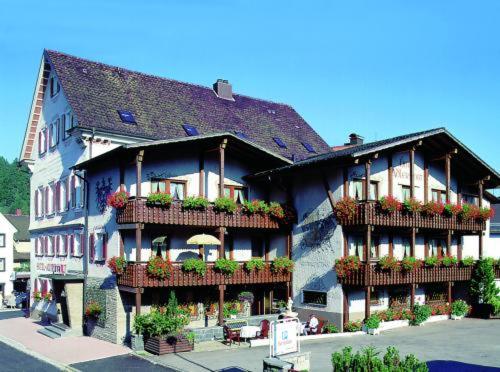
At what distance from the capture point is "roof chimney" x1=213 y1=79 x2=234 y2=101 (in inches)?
1587

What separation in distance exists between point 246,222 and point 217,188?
7.58 feet

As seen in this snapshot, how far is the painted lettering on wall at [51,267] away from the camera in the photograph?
33259mm

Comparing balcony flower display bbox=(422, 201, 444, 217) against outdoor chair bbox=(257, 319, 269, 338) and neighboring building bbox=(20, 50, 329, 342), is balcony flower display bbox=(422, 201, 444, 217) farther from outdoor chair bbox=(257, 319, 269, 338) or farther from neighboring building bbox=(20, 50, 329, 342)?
outdoor chair bbox=(257, 319, 269, 338)

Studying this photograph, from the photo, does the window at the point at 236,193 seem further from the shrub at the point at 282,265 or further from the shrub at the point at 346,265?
the shrub at the point at 346,265

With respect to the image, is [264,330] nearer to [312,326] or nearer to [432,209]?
[312,326]

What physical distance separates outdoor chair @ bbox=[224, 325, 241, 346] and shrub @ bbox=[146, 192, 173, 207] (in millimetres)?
5795

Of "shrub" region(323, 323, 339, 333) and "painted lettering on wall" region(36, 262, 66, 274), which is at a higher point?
"painted lettering on wall" region(36, 262, 66, 274)

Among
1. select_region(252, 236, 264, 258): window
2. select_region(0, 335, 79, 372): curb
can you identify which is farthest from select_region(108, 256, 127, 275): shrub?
select_region(252, 236, 264, 258): window

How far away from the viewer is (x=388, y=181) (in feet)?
99.3

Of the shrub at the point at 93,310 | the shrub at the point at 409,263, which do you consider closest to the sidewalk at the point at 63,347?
the shrub at the point at 93,310

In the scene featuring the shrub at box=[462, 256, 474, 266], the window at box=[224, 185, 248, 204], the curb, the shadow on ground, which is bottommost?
the curb

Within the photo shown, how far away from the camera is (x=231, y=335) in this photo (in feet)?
80.7

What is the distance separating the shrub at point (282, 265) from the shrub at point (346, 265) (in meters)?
2.72

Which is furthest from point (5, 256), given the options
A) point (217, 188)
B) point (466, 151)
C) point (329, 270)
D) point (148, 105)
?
point (466, 151)
